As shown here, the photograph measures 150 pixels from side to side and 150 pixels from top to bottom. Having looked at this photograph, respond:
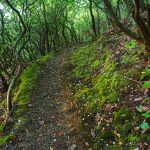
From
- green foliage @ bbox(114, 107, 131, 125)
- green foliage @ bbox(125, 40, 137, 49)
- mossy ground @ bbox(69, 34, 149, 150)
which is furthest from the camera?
green foliage @ bbox(125, 40, 137, 49)

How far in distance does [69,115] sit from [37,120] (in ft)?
3.99

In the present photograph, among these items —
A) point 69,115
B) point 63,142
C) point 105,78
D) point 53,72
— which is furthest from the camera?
point 53,72

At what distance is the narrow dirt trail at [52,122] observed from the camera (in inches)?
320

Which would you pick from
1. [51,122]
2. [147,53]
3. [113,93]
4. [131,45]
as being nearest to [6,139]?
[51,122]

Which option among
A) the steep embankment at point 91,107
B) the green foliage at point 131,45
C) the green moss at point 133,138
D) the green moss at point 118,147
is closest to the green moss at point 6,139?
the steep embankment at point 91,107

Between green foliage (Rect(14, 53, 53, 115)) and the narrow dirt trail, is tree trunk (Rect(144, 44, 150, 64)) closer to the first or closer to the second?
the narrow dirt trail

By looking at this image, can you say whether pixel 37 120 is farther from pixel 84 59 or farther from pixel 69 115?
pixel 84 59

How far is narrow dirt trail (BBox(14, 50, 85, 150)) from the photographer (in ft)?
26.7

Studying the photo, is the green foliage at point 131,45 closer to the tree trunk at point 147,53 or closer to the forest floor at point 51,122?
the tree trunk at point 147,53

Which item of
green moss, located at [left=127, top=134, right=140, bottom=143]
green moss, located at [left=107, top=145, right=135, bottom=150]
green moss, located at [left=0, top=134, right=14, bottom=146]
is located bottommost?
green moss, located at [left=0, top=134, right=14, bottom=146]

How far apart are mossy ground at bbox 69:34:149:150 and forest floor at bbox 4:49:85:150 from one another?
0.46 meters

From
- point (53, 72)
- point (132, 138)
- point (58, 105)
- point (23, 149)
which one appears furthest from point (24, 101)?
point (132, 138)

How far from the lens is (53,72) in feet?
52.8

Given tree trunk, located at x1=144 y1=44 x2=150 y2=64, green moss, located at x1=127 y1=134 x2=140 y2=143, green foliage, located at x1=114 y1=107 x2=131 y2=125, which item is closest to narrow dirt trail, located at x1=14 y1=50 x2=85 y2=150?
green foliage, located at x1=114 y1=107 x2=131 y2=125
